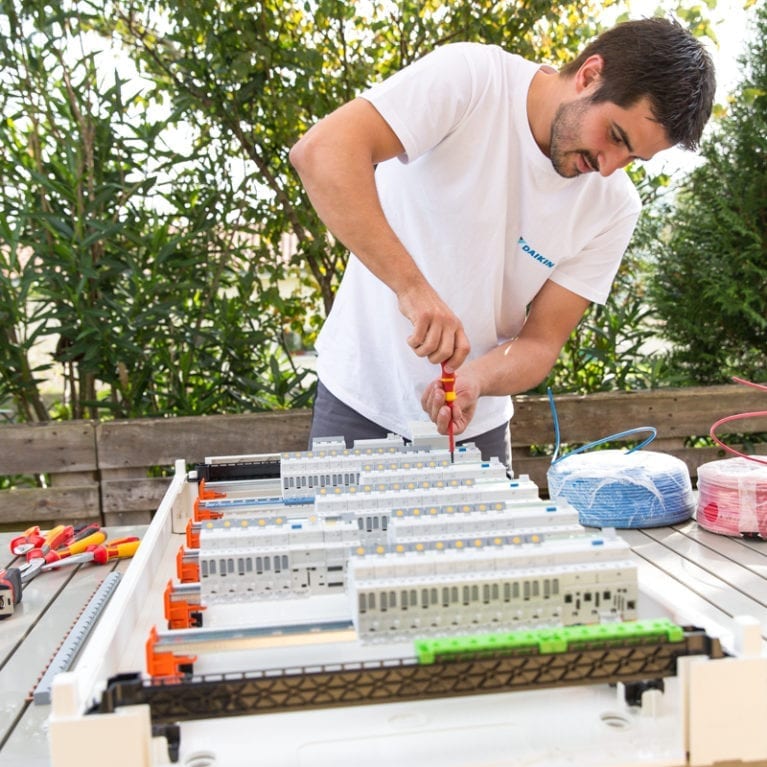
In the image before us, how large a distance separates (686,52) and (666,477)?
1106 millimetres

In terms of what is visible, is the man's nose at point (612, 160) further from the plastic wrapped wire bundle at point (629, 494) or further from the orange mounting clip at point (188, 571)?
the orange mounting clip at point (188, 571)

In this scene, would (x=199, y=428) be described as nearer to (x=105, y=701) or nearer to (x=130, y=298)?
(x=130, y=298)

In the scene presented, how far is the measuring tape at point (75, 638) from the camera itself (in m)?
1.39

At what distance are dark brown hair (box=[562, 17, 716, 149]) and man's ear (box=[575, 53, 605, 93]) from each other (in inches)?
0.5

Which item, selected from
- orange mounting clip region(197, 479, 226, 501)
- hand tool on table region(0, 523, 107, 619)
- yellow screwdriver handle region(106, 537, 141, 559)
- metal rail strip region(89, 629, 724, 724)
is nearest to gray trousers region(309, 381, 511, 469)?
orange mounting clip region(197, 479, 226, 501)

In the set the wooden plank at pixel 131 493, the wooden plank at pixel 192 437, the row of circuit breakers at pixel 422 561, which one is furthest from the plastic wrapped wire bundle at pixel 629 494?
the wooden plank at pixel 131 493

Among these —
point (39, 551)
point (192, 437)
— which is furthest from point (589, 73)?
point (192, 437)

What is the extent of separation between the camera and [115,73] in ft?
12.5

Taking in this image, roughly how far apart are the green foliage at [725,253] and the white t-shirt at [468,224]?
225cm

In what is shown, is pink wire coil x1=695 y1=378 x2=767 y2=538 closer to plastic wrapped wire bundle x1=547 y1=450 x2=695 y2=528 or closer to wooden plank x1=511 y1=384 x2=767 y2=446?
plastic wrapped wire bundle x1=547 y1=450 x2=695 y2=528

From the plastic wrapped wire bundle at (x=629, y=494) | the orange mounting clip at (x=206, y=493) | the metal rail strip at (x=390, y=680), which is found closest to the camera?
the metal rail strip at (x=390, y=680)

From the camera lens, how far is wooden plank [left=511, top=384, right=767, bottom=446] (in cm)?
378

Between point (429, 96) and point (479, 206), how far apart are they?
1.05 feet

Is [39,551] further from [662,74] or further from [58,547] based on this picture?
[662,74]
